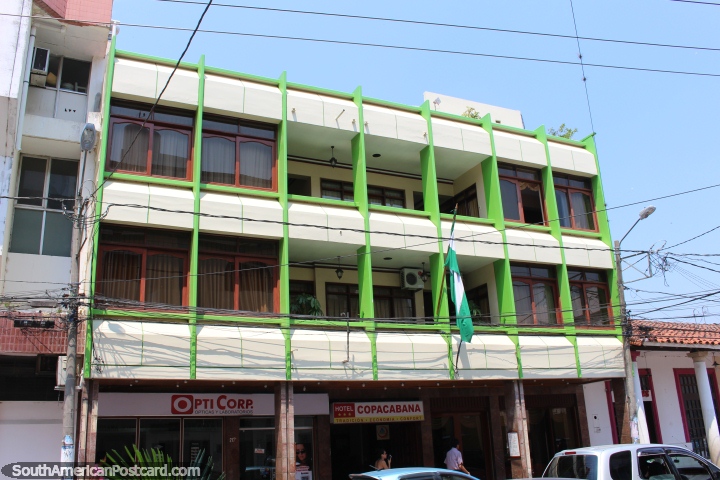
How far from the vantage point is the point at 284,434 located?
16.1 meters

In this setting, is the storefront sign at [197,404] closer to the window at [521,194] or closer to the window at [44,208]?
the window at [44,208]

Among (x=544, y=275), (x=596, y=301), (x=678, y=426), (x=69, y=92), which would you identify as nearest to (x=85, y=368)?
(x=69, y=92)

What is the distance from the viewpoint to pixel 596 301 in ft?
74.5

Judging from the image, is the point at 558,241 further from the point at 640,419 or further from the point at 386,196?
the point at 640,419

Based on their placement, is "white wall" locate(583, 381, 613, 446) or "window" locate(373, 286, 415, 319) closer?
"window" locate(373, 286, 415, 319)

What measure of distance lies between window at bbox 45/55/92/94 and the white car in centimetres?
1544

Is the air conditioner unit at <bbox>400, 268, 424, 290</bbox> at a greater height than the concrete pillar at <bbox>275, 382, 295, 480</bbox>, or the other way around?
the air conditioner unit at <bbox>400, 268, 424, 290</bbox>

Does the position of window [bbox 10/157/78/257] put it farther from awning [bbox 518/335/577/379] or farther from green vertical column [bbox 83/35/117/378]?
awning [bbox 518/335/577/379]

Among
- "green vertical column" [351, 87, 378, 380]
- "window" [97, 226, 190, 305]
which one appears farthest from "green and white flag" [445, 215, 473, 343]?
"window" [97, 226, 190, 305]

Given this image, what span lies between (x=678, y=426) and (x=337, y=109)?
16.5 metres

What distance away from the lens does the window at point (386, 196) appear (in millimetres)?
22578

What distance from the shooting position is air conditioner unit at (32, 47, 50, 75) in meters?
17.2

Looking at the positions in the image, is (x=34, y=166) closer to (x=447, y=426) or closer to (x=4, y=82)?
(x=4, y=82)
